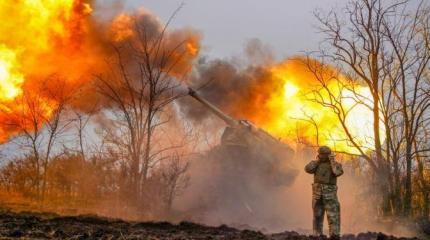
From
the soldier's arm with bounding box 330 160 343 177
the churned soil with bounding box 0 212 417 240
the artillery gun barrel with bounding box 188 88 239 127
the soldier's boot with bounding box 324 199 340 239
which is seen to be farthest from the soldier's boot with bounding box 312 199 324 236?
the artillery gun barrel with bounding box 188 88 239 127

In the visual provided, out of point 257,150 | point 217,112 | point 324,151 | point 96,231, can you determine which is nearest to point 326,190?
point 324,151

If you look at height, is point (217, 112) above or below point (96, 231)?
above

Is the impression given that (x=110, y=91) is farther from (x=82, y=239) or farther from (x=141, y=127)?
(x=82, y=239)

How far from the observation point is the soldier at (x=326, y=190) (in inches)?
560

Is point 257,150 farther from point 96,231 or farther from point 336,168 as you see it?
point 96,231

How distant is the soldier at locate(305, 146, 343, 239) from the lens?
1423cm

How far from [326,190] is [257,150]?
48.4 feet

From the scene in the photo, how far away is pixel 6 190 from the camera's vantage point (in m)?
24.0

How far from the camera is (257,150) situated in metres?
29.1

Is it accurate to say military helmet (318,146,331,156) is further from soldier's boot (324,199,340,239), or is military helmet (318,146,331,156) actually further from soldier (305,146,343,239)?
soldier's boot (324,199,340,239)

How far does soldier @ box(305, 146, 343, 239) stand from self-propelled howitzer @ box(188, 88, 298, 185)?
46.7 ft

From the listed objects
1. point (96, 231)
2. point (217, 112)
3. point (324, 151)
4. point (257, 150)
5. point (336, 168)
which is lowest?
point (96, 231)

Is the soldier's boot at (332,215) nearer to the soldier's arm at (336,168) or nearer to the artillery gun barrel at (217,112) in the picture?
the soldier's arm at (336,168)

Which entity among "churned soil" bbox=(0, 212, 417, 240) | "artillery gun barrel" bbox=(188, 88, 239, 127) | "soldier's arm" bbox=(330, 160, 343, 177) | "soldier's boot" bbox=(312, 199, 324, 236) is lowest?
"churned soil" bbox=(0, 212, 417, 240)
